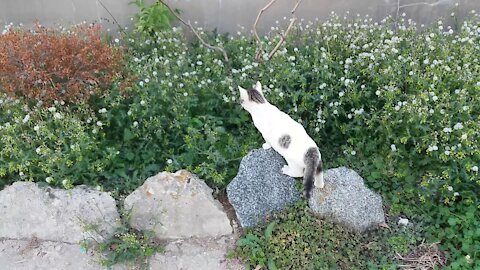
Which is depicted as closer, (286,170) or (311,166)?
(311,166)

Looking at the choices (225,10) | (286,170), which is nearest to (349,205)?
(286,170)

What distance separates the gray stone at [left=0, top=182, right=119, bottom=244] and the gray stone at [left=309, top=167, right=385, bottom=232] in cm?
166

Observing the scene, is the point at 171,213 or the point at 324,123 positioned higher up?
the point at 324,123

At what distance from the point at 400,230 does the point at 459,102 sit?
4.08 feet

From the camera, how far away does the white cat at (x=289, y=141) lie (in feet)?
12.5

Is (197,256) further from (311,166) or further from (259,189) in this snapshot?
(311,166)

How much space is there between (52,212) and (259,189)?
1711 mm

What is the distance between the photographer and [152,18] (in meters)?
5.68

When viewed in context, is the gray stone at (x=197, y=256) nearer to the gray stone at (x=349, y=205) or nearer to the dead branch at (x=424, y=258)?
the gray stone at (x=349, y=205)

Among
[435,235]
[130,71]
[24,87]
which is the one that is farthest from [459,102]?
[24,87]

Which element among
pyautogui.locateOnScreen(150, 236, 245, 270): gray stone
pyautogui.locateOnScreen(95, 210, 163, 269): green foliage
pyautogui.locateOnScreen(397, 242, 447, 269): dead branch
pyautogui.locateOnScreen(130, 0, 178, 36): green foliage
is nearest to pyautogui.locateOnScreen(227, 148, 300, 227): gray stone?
pyautogui.locateOnScreen(150, 236, 245, 270): gray stone

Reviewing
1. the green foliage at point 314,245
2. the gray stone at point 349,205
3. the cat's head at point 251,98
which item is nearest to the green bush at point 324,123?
the green foliage at point 314,245

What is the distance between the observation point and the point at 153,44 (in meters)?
5.78

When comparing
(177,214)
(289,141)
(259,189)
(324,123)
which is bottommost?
(177,214)
